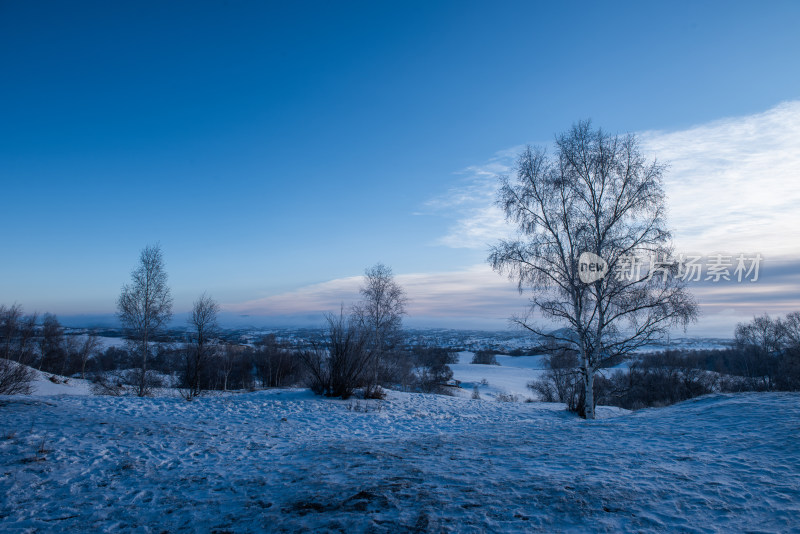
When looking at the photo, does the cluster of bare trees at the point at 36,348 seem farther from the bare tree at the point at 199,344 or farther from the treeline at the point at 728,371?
the treeline at the point at 728,371

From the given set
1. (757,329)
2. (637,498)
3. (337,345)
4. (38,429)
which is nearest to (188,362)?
(337,345)

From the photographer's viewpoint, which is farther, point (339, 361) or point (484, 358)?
point (484, 358)

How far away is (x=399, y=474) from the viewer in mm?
5043

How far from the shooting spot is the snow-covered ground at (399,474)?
362 centimetres

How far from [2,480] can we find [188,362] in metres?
12.9

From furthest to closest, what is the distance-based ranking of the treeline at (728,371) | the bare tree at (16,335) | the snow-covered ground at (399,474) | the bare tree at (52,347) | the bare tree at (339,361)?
the bare tree at (52,347)
the treeline at (728,371)
the bare tree at (16,335)
the bare tree at (339,361)
the snow-covered ground at (399,474)

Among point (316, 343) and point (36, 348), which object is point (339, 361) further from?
point (36, 348)

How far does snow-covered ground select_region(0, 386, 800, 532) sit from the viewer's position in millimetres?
3615

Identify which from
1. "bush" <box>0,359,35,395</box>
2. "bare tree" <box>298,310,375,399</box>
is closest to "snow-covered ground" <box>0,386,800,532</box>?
"bare tree" <box>298,310,375,399</box>

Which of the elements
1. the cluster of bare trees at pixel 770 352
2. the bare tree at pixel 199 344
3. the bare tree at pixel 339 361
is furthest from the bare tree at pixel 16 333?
the cluster of bare trees at pixel 770 352

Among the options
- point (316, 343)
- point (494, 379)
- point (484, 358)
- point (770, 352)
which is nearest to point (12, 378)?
point (316, 343)

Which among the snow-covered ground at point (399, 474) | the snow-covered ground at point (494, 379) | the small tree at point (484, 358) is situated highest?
the snow-covered ground at point (399, 474)

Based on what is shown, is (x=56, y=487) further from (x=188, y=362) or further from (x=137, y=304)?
(x=137, y=304)

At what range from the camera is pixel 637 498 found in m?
3.99
